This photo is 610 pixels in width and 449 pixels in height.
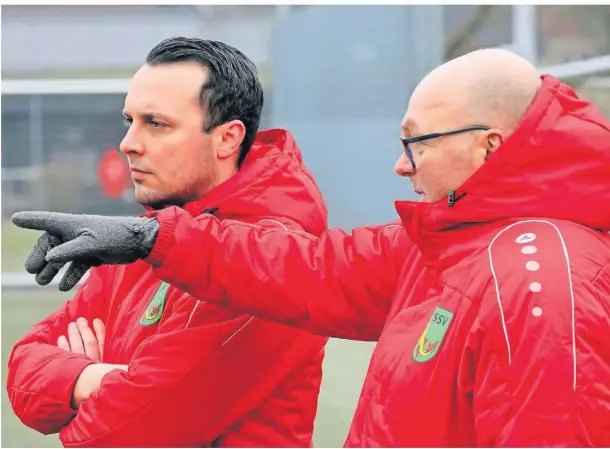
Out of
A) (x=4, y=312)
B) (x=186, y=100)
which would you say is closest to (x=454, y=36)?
(x=4, y=312)

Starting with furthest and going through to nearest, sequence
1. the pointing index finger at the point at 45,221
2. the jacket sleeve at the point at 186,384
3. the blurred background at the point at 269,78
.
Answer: the blurred background at the point at 269,78, the jacket sleeve at the point at 186,384, the pointing index finger at the point at 45,221

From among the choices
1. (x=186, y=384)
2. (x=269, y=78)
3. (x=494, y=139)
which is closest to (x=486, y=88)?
(x=494, y=139)

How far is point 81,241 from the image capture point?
1684 mm

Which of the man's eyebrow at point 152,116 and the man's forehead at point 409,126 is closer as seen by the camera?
the man's forehead at point 409,126

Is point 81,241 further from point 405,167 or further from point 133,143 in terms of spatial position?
point 405,167

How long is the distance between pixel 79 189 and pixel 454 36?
366cm

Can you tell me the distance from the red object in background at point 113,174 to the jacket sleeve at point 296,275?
323 inches

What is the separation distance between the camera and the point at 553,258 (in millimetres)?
1458

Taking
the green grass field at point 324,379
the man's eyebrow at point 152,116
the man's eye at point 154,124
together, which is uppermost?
the man's eyebrow at point 152,116

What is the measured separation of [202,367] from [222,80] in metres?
0.54

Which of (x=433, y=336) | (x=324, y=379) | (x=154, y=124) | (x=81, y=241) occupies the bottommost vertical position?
(x=324, y=379)

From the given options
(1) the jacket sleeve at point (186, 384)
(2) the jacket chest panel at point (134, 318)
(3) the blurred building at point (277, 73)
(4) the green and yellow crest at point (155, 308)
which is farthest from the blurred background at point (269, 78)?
(1) the jacket sleeve at point (186, 384)

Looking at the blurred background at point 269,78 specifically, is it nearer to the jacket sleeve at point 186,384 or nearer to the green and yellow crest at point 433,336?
the jacket sleeve at point 186,384

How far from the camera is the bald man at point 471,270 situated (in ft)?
4.63
